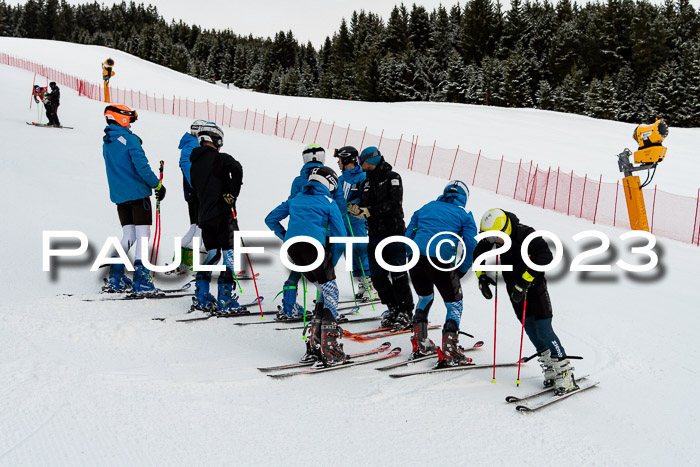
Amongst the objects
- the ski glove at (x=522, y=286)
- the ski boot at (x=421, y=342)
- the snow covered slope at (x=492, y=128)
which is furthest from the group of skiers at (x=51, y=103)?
the ski glove at (x=522, y=286)

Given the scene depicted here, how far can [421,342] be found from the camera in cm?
556

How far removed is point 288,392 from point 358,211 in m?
2.79

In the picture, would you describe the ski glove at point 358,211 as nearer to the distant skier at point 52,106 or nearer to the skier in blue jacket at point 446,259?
the skier in blue jacket at point 446,259

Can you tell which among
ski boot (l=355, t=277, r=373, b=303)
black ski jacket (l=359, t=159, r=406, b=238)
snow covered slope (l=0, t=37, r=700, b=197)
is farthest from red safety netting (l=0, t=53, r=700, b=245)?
black ski jacket (l=359, t=159, r=406, b=238)

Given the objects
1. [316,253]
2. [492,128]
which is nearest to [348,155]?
[316,253]

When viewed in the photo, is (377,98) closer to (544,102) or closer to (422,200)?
(544,102)

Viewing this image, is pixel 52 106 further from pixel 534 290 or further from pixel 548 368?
pixel 548 368

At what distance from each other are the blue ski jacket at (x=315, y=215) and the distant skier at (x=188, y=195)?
7.06ft

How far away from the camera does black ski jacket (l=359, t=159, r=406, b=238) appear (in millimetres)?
6621

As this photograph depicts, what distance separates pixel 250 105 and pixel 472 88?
26923mm

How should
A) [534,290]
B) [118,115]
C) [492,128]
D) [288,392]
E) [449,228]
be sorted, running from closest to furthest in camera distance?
[288,392] → [534,290] → [449,228] → [118,115] → [492,128]

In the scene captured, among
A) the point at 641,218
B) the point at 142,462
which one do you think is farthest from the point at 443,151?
the point at 142,462

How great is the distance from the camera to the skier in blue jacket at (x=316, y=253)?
5.11 metres

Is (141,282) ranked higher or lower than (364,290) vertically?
higher
